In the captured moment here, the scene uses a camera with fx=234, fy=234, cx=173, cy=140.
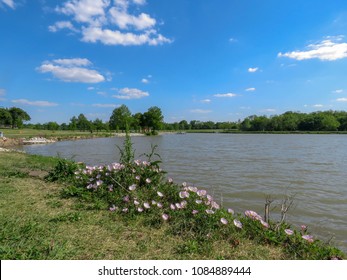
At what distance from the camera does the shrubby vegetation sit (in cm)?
301

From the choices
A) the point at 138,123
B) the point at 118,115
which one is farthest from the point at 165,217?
the point at 138,123

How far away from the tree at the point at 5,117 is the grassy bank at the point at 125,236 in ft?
300

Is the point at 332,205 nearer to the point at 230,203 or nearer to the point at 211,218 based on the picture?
the point at 230,203

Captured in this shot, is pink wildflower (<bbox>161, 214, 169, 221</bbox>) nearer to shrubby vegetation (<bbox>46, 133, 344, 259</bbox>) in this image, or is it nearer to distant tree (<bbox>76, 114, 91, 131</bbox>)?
shrubby vegetation (<bbox>46, 133, 344, 259</bbox>)

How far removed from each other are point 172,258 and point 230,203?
4.03 m

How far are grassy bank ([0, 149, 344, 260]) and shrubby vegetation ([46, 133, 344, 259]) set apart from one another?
0.05ft

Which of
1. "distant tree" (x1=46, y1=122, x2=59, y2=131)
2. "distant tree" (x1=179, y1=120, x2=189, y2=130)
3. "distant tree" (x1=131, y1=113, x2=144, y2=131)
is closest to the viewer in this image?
"distant tree" (x1=46, y1=122, x2=59, y2=131)

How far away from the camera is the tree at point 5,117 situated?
3081 inches

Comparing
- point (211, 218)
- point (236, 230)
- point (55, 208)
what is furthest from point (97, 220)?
point (236, 230)

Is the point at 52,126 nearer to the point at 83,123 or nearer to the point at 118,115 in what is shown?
the point at 83,123

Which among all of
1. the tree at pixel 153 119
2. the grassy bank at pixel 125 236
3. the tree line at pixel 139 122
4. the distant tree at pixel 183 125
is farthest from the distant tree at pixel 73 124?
the grassy bank at pixel 125 236

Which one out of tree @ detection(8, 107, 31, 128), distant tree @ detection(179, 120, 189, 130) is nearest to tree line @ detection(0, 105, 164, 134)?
tree @ detection(8, 107, 31, 128)

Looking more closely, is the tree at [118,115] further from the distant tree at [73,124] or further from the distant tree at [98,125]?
the distant tree at [73,124]

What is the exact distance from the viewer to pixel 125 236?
3.25 meters
